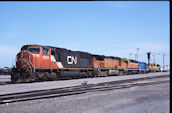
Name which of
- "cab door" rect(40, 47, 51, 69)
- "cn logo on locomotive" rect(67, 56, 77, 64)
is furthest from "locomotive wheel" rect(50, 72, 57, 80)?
"cn logo on locomotive" rect(67, 56, 77, 64)

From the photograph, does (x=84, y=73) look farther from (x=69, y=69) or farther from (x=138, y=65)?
(x=138, y=65)

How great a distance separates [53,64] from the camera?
19.0m

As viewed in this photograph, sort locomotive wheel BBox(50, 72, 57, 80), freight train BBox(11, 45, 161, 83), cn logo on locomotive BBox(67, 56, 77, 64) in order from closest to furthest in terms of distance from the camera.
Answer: freight train BBox(11, 45, 161, 83), locomotive wheel BBox(50, 72, 57, 80), cn logo on locomotive BBox(67, 56, 77, 64)

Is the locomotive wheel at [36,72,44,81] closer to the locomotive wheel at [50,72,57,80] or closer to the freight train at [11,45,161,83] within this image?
the freight train at [11,45,161,83]

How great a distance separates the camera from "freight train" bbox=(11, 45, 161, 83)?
1684cm

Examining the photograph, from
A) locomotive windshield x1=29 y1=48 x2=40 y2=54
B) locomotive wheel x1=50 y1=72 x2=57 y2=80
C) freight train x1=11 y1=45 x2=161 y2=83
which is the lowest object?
locomotive wheel x1=50 y1=72 x2=57 y2=80

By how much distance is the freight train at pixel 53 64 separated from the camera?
55.3 feet

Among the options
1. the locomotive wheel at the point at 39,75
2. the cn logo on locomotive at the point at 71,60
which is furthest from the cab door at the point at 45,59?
the cn logo on locomotive at the point at 71,60

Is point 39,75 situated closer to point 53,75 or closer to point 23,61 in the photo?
point 53,75

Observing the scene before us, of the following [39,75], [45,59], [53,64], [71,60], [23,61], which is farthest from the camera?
[71,60]

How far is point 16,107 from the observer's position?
22.2ft

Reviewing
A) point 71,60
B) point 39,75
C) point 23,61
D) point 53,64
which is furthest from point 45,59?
point 71,60

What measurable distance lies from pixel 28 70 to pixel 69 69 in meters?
5.58

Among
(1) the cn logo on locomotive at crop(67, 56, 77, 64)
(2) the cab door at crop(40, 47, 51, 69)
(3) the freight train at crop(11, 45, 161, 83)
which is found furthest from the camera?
(1) the cn logo on locomotive at crop(67, 56, 77, 64)
